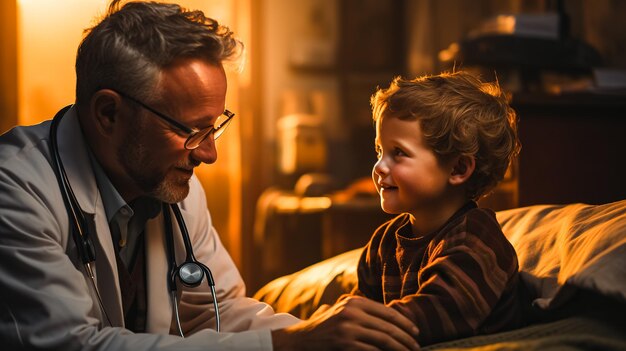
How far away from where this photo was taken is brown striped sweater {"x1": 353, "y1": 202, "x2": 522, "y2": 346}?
1.52 m

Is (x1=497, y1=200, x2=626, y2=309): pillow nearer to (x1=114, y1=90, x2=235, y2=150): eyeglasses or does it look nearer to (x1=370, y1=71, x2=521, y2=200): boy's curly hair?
(x1=370, y1=71, x2=521, y2=200): boy's curly hair

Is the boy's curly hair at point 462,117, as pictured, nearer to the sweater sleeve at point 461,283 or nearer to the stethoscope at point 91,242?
the sweater sleeve at point 461,283

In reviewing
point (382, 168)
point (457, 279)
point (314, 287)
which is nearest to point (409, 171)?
point (382, 168)

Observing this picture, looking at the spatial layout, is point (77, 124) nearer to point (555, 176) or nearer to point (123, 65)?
point (123, 65)

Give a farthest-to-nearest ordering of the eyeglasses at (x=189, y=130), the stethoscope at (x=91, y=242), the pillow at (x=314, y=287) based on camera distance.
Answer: the pillow at (x=314, y=287)
the eyeglasses at (x=189, y=130)
the stethoscope at (x=91, y=242)

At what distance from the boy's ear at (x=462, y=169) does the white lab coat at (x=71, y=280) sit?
50 cm

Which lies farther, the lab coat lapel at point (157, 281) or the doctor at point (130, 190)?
the lab coat lapel at point (157, 281)

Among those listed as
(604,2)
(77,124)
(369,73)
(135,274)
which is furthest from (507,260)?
(369,73)

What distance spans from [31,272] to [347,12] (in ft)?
16.4

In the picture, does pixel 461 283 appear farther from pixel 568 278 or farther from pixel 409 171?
pixel 409 171

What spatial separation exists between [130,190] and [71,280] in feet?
1.53

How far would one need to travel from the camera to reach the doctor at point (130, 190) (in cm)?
158

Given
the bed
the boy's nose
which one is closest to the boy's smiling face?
the boy's nose

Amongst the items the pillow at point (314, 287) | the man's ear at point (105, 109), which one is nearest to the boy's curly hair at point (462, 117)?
the pillow at point (314, 287)
